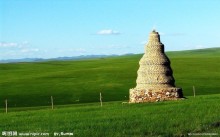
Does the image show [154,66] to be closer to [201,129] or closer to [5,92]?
[201,129]

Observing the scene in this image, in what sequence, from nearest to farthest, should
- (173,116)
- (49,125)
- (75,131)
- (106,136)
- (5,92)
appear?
1. (106,136)
2. (75,131)
3. (49,125)
4. (173,116)
5. (5,92)

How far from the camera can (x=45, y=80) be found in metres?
84.1

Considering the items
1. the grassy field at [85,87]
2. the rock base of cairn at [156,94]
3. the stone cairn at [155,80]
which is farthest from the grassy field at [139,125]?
the grassy field at [85,87]

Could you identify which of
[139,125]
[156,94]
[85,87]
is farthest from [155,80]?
[85,87]

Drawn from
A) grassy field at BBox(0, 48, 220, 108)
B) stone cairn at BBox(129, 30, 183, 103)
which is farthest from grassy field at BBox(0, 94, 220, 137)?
grassy field at BBox(0, 48, 220, 108)

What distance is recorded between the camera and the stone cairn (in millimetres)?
37031

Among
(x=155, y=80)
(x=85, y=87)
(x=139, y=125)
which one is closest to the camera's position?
(x=139, y=125)

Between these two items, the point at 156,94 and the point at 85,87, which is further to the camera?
the point at 85,87

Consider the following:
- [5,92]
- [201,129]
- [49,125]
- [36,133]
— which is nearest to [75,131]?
[36,133]

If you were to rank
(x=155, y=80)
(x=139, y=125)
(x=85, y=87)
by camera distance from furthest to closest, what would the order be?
(x=85, y=87), (x=155, y=80), (x=139, y=125)

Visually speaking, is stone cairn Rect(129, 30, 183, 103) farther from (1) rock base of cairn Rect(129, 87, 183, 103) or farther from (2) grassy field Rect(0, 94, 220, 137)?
(2) grassy field Rect(0, 94, 220, 137)

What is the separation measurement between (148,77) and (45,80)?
4929cm

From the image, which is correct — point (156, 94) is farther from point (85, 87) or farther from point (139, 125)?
point (85, 87)

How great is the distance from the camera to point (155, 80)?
121 feet
